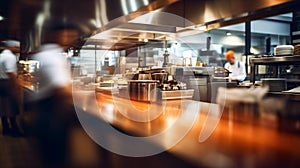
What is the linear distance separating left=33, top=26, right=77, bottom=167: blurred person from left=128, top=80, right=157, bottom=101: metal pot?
431 millimetres

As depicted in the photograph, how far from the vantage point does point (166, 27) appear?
8.61 ft

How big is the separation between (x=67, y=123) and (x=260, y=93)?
3.13ft

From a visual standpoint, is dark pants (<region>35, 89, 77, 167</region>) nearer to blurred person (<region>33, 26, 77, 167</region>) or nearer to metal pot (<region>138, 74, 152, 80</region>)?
blurred person (<region>33, 26, 77, 167</region>)

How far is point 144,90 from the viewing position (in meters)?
1.71

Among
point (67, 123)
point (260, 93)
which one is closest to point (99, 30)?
point (67, 123)

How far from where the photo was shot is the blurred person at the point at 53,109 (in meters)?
0.79

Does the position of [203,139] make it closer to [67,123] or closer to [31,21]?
[67,123]

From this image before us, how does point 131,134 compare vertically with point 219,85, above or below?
below

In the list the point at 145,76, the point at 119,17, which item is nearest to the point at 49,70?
the point at 145,76

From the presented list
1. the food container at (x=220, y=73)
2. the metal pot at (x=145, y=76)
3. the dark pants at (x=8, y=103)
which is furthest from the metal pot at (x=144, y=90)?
the food container at (x=220, y=73)

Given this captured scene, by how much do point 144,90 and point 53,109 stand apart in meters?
0.57

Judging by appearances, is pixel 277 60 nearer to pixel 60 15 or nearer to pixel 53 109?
pixel 53 109

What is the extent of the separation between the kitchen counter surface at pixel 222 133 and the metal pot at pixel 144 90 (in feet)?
0.74

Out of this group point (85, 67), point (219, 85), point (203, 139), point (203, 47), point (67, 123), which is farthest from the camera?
point (203, 47)
